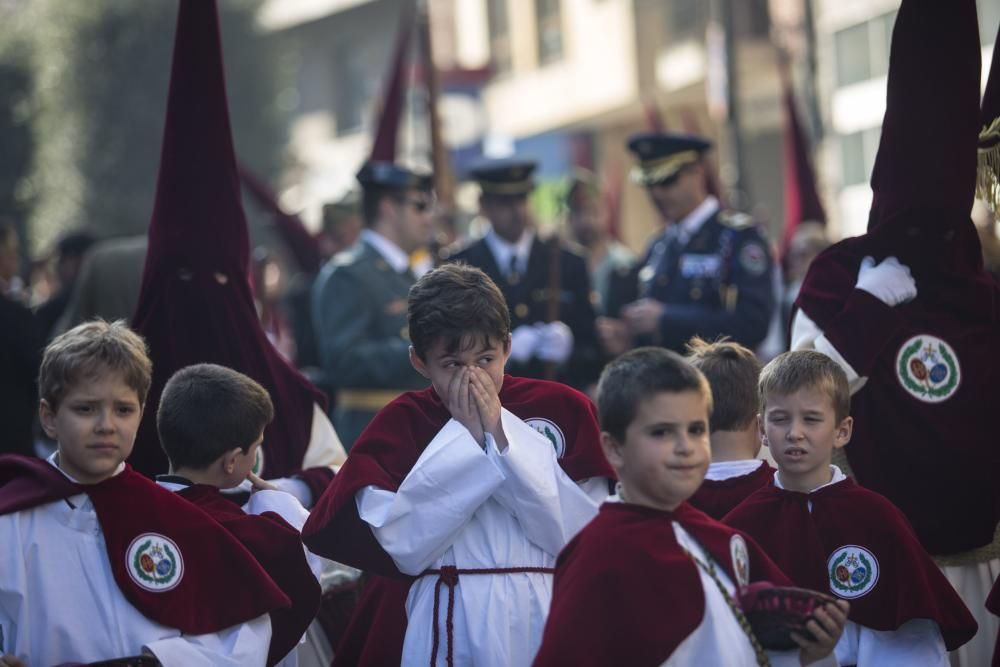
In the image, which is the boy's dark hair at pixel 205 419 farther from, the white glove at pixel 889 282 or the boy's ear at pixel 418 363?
the white glove at pixel 889 282

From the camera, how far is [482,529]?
4.47 metres

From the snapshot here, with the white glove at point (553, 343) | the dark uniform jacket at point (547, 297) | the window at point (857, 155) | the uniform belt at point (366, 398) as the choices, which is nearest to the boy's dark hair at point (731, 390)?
the uniform belt at point (366, 398)

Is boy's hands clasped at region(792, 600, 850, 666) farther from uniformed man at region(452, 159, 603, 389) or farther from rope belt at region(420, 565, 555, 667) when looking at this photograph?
uniformed man at region(452, 159, 603, 389)

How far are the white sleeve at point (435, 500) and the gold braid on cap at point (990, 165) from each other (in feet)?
7.51

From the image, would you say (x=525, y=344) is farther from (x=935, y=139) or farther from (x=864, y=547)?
(x=864, y=547)

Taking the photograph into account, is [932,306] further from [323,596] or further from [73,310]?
[73,310]

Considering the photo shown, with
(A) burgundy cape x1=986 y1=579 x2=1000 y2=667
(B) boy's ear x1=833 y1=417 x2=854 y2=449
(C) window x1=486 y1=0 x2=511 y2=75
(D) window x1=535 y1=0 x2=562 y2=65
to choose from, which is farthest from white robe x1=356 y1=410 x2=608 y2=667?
(C) window x1=486 y1=0 x2=511 y2=75

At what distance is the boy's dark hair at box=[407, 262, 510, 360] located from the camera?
4.40 metres

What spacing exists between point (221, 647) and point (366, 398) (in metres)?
3.77

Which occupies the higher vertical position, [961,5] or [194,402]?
[961,5]

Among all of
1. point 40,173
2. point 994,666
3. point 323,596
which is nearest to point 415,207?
point 323,596

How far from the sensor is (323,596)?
5.49 meters

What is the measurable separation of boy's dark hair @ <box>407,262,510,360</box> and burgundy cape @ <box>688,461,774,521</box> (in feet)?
2.70

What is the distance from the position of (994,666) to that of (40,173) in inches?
1140
